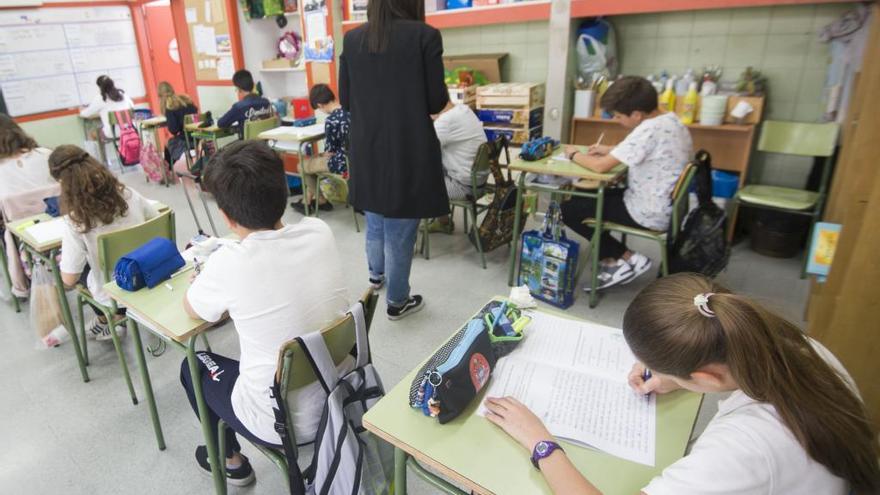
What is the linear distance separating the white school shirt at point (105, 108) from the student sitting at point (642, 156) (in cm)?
557

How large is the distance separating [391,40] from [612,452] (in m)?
1.82

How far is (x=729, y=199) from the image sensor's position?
3520mm

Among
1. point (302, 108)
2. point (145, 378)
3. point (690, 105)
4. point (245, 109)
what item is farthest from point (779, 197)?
point (302, 108)

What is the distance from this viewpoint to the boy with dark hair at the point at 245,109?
4.75 m

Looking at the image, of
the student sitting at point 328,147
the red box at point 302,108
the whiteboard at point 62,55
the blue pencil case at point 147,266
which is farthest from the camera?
the whiteboard at point 62,55

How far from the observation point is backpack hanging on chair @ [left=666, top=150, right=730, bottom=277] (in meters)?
2.52

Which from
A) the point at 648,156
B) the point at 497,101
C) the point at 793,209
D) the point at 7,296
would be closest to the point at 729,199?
the point at 793,209

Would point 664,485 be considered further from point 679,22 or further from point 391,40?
point 679,22

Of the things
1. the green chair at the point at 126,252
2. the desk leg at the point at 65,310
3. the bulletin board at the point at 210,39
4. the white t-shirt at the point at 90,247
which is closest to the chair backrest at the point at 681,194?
the green chair at the point at 126,252

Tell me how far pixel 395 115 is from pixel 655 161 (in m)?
1.33

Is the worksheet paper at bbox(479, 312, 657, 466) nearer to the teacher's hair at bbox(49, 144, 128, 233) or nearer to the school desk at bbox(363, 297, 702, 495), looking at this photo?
the school desk at bbox(363, 297, 702, 495)

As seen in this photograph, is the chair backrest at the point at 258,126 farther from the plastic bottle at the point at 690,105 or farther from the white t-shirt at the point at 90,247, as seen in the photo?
the plastic bottle at the point at 690,105

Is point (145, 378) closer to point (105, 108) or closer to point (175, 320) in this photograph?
point (175, 320)

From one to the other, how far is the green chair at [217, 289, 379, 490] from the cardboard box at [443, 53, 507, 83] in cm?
358
